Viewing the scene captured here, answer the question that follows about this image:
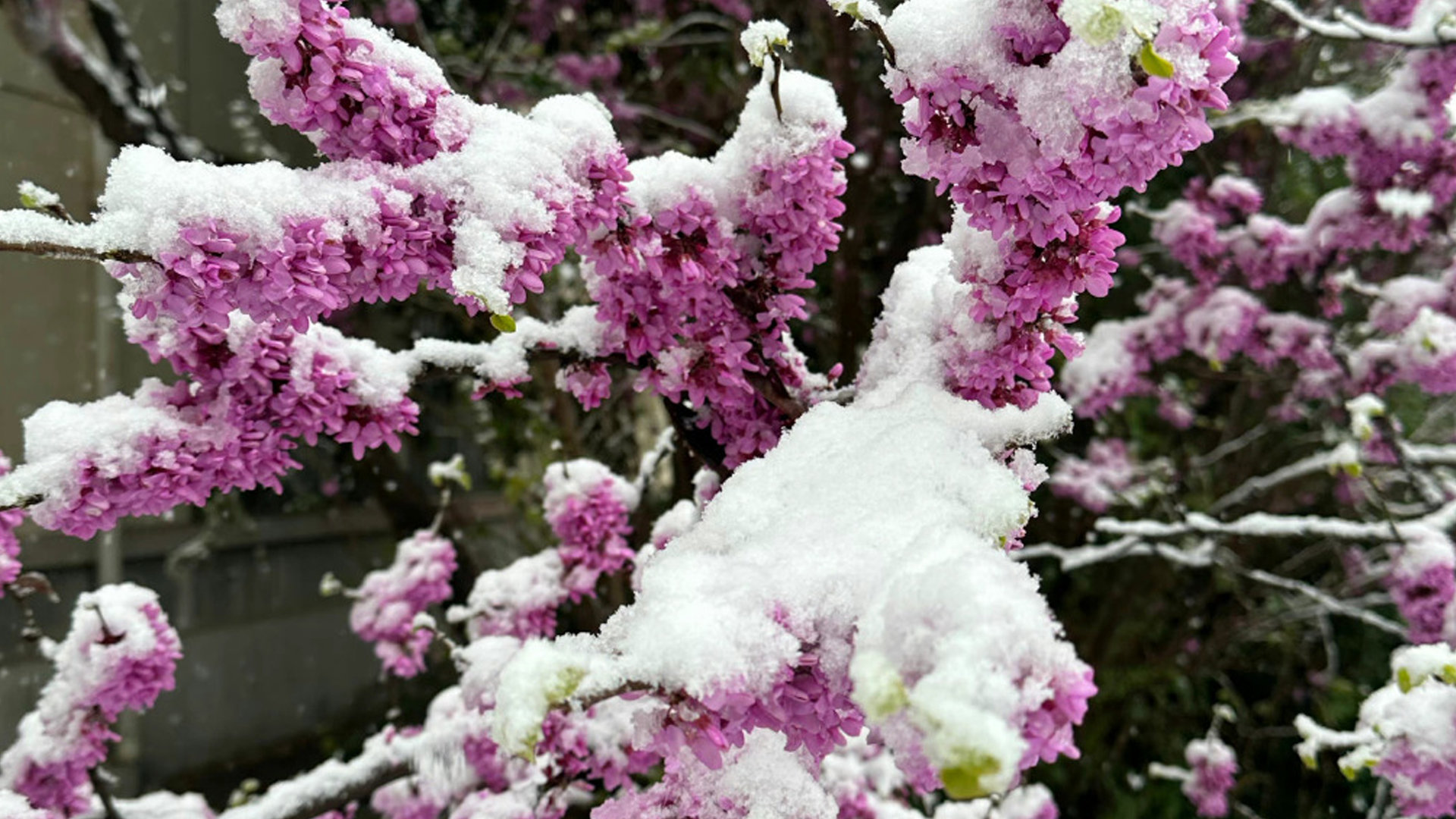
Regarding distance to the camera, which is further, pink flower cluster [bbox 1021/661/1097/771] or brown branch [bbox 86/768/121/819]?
brown branch [bbox 86/768/121/819]

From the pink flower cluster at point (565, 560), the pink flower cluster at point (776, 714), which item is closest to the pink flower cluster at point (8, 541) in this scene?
the pink flower cluster at point (565, 560)

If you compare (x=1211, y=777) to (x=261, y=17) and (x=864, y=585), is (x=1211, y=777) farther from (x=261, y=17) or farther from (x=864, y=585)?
(x=261, y=17)

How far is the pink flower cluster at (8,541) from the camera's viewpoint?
124 cm

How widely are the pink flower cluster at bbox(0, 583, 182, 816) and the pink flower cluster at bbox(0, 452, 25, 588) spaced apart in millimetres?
248

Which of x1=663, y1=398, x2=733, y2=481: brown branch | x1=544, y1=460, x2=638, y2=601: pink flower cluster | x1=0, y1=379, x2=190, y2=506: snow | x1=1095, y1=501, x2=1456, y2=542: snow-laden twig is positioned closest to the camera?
x1=0, y1=379, x2=190, y2=506: snow

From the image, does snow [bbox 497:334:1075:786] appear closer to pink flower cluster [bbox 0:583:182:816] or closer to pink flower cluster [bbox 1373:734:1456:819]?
pink flower cluster [bbox 1373:734:1456:819]

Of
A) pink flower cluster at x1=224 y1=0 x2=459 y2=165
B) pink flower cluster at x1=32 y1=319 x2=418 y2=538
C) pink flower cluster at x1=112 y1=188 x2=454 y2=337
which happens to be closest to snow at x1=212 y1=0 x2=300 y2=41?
pink flower cluster at x1=224 y1=0 x2=459 y2=165

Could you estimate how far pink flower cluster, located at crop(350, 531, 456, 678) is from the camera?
2.32 meters

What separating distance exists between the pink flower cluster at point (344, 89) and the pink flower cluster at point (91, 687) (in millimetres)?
1137

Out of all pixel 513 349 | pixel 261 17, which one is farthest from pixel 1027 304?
pixel 261 17

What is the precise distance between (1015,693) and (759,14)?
13.8 ft

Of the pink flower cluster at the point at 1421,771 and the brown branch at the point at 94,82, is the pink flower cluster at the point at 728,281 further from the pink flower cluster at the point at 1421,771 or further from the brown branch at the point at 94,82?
the brown branch at the point at 94,82

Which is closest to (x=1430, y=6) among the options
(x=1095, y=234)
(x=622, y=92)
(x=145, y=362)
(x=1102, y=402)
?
(x=1102, y=402)

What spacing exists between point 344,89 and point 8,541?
2.79 ft
